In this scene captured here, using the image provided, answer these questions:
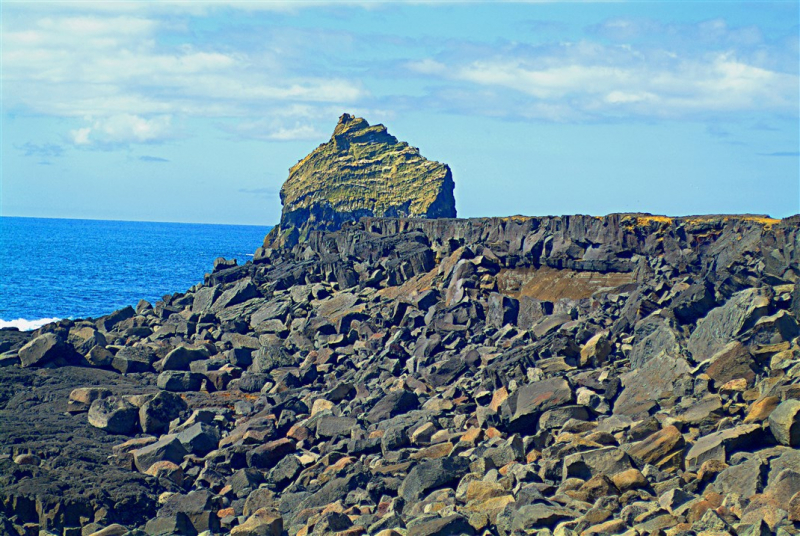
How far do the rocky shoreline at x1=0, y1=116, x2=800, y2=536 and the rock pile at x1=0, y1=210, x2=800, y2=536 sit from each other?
0.21 ft

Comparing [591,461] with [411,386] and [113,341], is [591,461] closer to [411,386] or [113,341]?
[411,386]

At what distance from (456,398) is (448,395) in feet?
0.78

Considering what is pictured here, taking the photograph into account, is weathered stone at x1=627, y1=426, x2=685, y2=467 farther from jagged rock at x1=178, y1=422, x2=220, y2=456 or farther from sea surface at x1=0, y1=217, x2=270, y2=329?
sea surface at x1=0, y1=217, x2=270, y2=329

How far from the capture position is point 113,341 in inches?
1396

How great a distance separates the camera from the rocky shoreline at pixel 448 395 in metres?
14.5

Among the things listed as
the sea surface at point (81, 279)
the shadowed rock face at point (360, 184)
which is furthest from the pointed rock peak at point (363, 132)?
the sea surface at point (81, 279)

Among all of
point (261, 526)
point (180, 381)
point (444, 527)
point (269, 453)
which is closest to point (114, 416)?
point (180, 381)

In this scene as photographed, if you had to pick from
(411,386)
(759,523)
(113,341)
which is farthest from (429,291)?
(759,523)

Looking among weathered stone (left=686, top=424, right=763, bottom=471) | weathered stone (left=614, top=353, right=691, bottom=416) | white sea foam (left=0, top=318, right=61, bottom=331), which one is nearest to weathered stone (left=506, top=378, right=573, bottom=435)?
weathered stone (left=614, top=353, right=691, bottom=416)

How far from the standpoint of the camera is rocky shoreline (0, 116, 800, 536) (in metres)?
14.5

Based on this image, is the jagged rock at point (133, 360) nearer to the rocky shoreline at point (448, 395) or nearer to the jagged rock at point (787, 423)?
the rocky shoreline at point (448, 395)

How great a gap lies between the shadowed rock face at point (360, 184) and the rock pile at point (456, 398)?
37.1 meters

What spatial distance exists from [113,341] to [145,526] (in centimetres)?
1965

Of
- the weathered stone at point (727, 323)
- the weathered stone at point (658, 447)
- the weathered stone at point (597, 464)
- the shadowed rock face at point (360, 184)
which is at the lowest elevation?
the weathered stone at point (597, 464)
